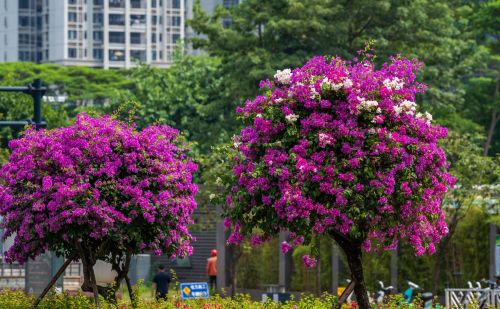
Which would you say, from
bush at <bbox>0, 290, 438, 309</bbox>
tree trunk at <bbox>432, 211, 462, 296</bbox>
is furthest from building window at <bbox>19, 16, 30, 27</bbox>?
bush at <bbox>0, 290, 438, 309</bbox>

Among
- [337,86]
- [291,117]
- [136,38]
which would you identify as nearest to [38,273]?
[291,117]

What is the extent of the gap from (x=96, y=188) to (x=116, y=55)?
551 ft

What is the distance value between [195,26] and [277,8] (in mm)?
3975

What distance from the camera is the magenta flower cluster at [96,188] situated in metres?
21.9

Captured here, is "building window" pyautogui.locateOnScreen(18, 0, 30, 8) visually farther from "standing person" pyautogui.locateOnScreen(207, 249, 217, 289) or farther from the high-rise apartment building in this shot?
"standing person" pyautogui.locateOnScreen(207, 249, 217, 289)

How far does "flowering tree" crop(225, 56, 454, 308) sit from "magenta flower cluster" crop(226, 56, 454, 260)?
1 centimetres

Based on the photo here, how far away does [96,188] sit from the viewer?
22.0 metres

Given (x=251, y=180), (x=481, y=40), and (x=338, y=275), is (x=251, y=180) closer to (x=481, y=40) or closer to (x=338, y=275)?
(x=338, y=275)

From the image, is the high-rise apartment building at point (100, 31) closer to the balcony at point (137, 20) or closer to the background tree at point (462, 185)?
the balcony at point (137, 20)

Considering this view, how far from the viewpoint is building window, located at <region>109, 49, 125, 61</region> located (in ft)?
619

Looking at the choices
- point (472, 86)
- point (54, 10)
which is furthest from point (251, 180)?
point (54, 10)

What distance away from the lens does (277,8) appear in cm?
5400

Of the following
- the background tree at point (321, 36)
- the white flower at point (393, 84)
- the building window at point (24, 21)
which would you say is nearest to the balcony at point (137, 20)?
the building window at point (24, 21)

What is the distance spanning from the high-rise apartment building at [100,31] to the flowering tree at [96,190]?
543ft
